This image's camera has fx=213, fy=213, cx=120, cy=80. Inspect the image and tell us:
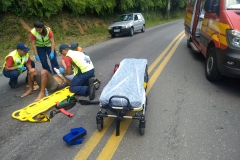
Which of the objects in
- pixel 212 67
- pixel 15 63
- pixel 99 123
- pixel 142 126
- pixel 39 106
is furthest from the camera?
pixel 15 63

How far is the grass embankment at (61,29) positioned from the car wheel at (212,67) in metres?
7.12

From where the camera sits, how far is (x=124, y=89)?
333 cm

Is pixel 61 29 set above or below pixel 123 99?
below

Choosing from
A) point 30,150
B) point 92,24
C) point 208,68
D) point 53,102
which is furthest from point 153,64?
point 92,24

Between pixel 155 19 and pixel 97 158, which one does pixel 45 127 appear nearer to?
pixel 97 158

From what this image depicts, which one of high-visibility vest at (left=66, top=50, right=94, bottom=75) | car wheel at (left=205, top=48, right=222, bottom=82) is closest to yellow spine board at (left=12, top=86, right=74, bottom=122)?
high-visibility vest at (left=66, top=50, right=94, bottom=75)

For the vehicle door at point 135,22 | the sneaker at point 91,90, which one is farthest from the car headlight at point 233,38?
the vehicle door at point 135,22

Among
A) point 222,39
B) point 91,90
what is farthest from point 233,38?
point 91,90

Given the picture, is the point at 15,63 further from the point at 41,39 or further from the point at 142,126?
the point at 142,126

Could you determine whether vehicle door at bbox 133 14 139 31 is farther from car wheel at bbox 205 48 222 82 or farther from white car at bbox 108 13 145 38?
car wheel at bbox 205 48 222 82

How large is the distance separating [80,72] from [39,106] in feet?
3.75

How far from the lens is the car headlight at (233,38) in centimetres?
401

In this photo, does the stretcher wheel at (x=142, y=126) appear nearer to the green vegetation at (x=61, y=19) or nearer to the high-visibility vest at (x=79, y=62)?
the high-visibility vest at (x=79, y=62)

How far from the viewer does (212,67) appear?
16.3 feet
